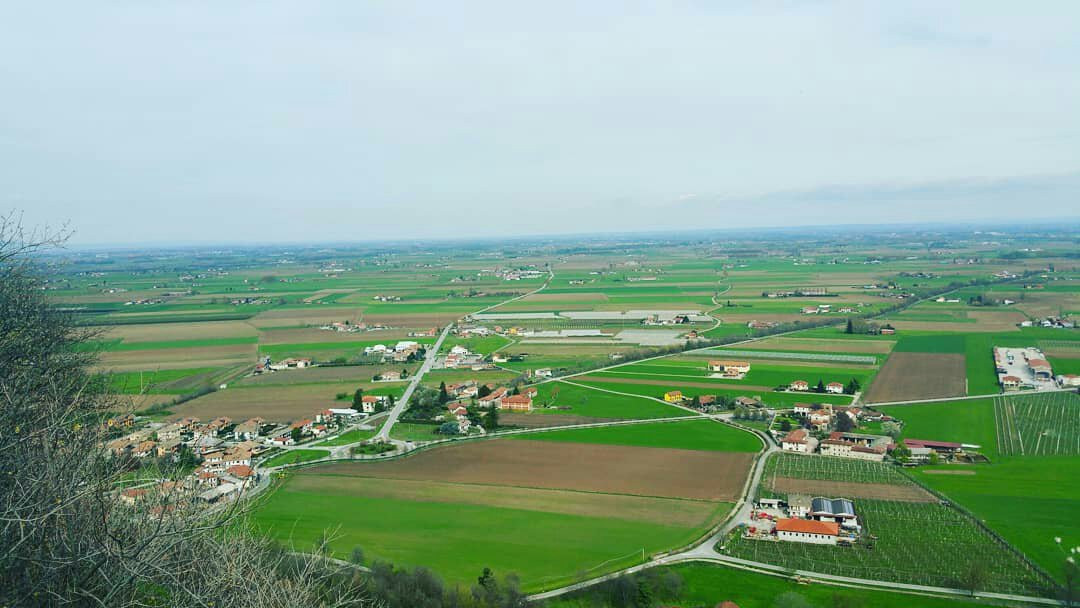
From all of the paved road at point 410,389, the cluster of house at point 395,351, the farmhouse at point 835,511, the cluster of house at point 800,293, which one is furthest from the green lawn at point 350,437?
the cluster of house at point 800,293

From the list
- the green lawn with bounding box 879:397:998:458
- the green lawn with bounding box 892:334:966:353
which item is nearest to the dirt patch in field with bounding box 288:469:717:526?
the green lawn with bounding box 879:397:998:458

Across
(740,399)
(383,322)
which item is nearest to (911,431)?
(740,399)

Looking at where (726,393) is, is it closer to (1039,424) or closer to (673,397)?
(673,397)

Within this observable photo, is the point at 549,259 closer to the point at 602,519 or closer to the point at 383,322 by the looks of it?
the point at 383,322

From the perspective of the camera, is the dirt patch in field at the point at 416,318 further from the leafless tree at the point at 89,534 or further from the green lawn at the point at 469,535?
the leafless tree at the point at 89,534

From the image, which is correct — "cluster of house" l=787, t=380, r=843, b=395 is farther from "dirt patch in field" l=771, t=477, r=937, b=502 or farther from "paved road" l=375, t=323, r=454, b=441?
"paved road" l=375, t=323, r=454, b=441

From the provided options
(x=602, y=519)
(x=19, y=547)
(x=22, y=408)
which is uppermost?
(x=22, y=408)
